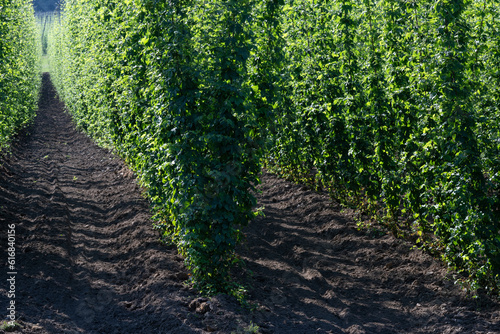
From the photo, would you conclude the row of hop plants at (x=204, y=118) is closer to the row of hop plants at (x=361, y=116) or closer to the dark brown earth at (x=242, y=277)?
the row of hop plants at (x=361, y=116)

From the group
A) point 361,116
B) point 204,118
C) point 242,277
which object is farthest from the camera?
point 361,116

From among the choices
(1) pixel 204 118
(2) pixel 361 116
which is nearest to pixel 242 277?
(1) pixel 204 118

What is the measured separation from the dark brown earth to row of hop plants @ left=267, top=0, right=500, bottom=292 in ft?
1.47

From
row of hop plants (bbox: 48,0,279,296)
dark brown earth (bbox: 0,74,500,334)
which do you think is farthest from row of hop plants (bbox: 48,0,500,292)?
dark brown earth (bbox: 0,74,500,334)

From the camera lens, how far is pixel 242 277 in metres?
5.92

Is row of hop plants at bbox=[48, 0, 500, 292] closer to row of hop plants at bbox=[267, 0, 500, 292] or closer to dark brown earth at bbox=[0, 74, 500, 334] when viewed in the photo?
row of hop plants at bbox=[267, 0, 500, 292]

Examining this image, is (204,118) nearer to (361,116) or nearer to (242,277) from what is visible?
(242,277)

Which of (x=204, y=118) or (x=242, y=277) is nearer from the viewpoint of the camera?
(x=204, y=118)

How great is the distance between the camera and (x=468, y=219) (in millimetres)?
4812

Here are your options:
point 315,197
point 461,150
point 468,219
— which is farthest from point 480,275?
point 315,197

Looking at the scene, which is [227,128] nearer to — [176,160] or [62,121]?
[176,160]

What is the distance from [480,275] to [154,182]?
13.7ft

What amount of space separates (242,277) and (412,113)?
3.08m

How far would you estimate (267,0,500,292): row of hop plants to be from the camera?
16.1 feet
